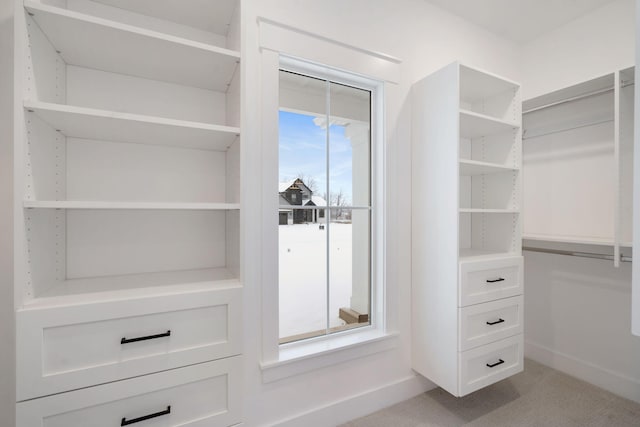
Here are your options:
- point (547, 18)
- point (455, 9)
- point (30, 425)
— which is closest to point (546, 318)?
point (547, 18)

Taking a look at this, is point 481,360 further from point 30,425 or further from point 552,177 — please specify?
point 30,425

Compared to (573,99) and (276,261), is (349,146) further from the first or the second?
(573,99)

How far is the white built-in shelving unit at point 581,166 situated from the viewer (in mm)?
1857

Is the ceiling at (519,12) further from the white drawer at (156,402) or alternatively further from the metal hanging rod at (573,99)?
the white drawer at (156,402)

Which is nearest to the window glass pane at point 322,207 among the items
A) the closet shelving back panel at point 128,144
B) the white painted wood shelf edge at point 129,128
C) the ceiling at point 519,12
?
the closet shelving back panel at point 128,144

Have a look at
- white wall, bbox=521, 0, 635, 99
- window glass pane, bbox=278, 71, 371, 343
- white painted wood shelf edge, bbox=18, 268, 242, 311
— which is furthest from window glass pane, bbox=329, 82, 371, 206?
white wall, bbox=521, 0, 635, 99

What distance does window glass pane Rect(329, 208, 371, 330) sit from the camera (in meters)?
1.81

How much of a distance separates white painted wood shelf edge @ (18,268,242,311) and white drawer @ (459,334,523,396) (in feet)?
4.64

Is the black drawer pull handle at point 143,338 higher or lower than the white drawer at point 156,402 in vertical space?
higher

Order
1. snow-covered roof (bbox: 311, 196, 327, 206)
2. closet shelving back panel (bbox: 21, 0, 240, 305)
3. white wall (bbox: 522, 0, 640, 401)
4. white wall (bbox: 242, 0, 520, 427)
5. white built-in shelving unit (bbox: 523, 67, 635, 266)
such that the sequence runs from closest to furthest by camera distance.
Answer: closet shelving back panel (bbox: 21, 0, 240, 305)
white wall (bbox: 242, 0, 520, 427)
snow-covered roof (bbox: 311, 196, 327, 206)
white built-in shelving unit (bbox: 523, 67, 635, 266)
white wall (bbox: 522, 0, 640, 401)

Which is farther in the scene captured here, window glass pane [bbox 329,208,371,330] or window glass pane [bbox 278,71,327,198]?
window glass pane [bbox 329,208,371,330]

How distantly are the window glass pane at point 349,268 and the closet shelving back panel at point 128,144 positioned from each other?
67cm

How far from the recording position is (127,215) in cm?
134

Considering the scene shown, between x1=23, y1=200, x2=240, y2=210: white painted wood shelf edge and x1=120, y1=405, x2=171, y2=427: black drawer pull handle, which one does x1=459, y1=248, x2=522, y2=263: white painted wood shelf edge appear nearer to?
x1=23, y1=200, x2=240, y2=210: white painted wood shelf edge
